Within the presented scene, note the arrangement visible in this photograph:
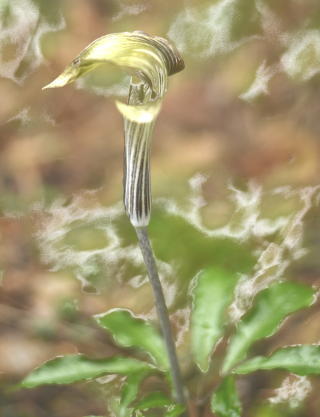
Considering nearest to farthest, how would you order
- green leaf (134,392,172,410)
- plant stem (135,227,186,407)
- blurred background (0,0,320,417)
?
plant stem (135,227,186,407) → green leaf (134,392,172,410) → blurred background (0,0,320,417)

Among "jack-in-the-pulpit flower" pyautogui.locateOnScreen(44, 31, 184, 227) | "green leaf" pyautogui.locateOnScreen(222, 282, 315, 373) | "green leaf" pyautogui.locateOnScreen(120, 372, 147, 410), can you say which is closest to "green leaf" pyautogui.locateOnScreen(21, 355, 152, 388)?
"green leaf" pyautogui.locateOnScreen(120, 372, 147, 410)

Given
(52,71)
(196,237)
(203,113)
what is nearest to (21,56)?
(52,71)

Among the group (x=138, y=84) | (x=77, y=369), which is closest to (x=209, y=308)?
(x=77, y=369)

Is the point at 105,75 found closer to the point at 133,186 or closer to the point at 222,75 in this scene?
the point at 222,75

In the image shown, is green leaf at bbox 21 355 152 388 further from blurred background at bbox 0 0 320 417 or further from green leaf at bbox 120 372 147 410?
blurred background at bbox 0 0 320 417

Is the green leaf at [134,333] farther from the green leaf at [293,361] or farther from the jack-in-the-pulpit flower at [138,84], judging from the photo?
the jack-in-the-pulpit flower at [138,84]

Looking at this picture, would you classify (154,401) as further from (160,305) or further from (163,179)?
(163,179)
